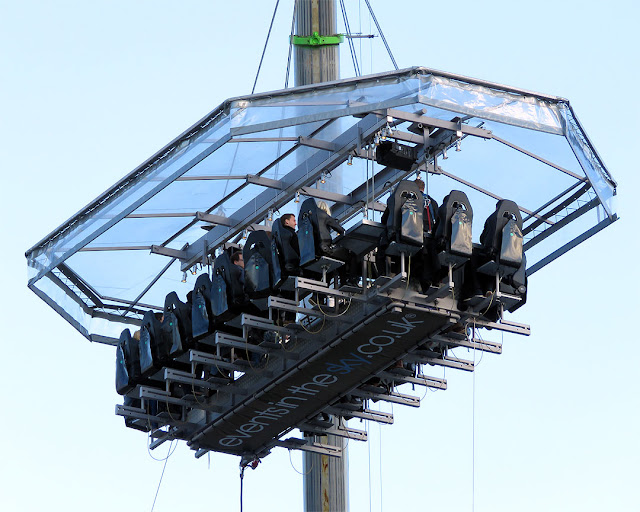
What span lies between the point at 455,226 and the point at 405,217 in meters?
0.70

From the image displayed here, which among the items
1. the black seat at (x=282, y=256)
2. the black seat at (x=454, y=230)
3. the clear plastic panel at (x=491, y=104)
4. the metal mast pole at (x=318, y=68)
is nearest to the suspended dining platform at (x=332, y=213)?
the clear plastic panel at (x=491, y=104)

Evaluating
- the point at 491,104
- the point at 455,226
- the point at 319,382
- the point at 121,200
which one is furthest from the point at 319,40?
the point at 455,226

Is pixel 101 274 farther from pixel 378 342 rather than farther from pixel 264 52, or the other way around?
pixel 378 342

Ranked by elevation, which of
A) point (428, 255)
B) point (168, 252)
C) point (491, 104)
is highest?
point (168, 252)

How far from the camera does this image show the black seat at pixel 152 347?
109 feet

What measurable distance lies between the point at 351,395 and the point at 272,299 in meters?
3.20

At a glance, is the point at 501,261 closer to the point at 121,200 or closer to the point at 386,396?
the point at 386,396

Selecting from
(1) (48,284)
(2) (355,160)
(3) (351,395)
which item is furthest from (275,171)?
(1) (48,284)

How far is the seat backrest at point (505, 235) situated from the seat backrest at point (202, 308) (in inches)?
188

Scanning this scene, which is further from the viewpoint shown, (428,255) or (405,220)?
(428,255)

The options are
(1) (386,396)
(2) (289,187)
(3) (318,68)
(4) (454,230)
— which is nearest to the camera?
(4) (454,230)

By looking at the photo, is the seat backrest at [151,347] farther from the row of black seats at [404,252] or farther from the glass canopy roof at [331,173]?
the glass canopy roof at [331,173]

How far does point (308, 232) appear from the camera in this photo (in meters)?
29.5

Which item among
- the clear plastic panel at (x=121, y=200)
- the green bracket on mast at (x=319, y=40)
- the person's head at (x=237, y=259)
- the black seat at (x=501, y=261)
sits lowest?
the black seat at (x=501, y=261)
